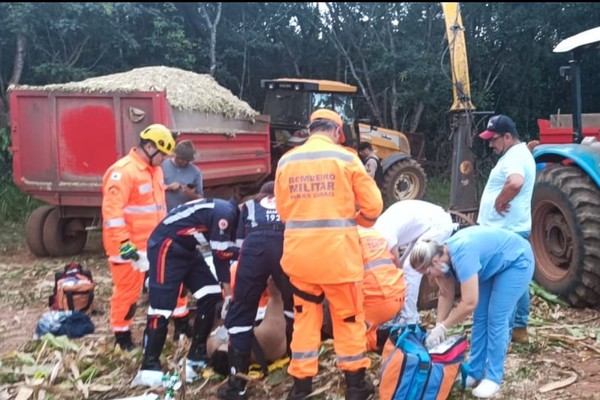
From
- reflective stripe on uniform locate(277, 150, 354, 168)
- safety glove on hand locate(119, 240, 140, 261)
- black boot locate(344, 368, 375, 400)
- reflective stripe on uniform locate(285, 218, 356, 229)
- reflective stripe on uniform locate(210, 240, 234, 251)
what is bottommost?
black boot locate(344, 368, 375, 400)

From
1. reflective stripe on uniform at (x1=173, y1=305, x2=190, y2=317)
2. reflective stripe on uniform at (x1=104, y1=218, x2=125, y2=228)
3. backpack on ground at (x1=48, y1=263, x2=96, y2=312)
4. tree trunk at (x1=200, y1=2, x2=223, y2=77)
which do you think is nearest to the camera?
reflective stripe on uniform at (x1=104, y1=218, x2=125, y2=228)

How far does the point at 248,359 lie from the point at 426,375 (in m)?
1.23

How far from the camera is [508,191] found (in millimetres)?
5156

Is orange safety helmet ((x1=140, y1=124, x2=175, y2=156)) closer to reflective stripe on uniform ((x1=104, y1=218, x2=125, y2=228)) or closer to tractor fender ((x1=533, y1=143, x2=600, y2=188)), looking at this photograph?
reflective stripe on uniform ((x1=104, y1=218, x2=125, y2=228))

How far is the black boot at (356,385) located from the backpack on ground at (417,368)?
174mm

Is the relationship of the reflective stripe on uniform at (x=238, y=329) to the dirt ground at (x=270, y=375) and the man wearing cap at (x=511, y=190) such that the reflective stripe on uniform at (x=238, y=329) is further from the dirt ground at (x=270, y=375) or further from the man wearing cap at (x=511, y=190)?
the man wearing cap at (x=511, y=190)

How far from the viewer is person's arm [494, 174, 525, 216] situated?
5.13m

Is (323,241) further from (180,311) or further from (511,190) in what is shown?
(180,311)

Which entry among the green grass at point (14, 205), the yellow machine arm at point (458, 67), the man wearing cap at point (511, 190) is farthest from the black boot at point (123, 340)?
the green grass at point (14, 205)

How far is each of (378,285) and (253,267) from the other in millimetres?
951

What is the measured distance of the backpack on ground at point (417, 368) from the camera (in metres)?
3.88

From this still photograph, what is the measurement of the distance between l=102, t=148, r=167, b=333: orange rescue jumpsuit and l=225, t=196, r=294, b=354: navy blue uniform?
1230mm

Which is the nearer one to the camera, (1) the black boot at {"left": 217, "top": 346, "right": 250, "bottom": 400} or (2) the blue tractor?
(1) the black boot at {"left": 217, "top": 346, "right": 250, "bottom": 400}

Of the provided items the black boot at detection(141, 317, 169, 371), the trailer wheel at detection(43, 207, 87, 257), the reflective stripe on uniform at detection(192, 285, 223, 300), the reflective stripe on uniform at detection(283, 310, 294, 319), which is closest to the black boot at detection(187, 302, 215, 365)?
the reflective stripe on uniform at detection(192, 285, 223, 300)
